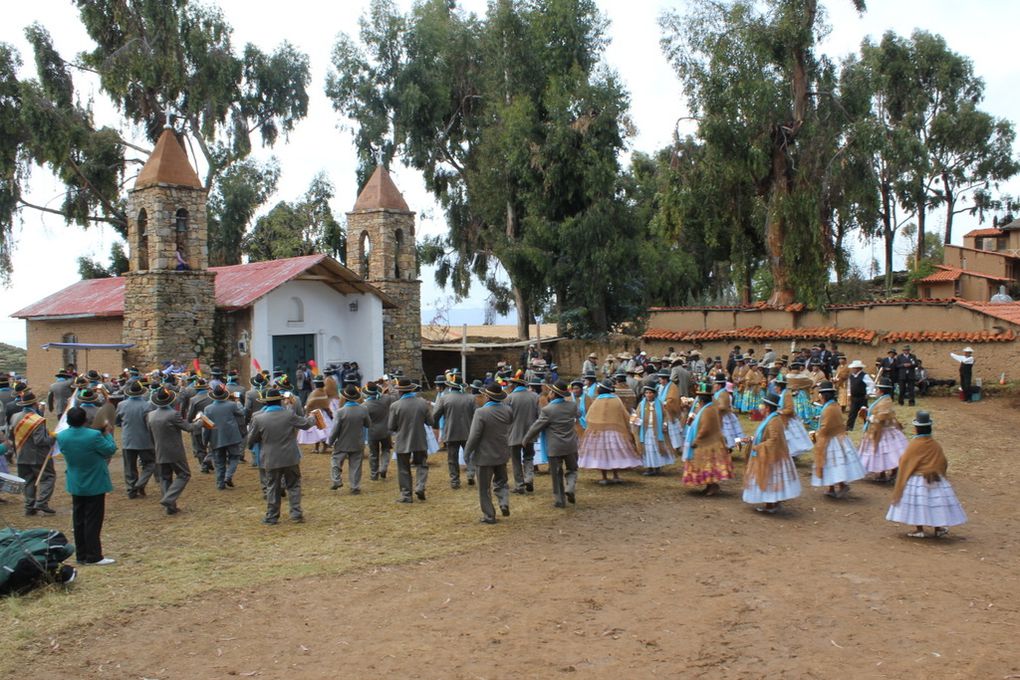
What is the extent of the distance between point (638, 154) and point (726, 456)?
40.9 meters

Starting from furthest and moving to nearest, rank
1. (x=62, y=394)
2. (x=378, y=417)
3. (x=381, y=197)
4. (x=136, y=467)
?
(x=381, y=197) < (x=62, y=394) < (x=378, y=417) < (x=136, y=467)

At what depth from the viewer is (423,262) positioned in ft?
133

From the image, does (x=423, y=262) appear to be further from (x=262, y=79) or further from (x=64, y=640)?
(x=64, y=640)

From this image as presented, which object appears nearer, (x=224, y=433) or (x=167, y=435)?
(x=167, y=435)

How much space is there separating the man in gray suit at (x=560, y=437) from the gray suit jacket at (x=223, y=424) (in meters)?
4.52

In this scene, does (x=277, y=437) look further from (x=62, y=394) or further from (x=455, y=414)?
Result: (x=62, y=394)

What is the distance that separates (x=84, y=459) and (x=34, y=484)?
3292 millimetres

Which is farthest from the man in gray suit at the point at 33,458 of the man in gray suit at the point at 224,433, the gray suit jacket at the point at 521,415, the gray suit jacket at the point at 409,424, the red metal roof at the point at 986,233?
the red metal roof at the point at 986,233

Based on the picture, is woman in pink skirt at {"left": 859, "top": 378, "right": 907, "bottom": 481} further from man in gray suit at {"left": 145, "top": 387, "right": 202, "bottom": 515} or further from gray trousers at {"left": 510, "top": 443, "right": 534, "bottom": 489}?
man in gray suit at {"left": 145, "top": 387, "right": 202, "bottom": 515}

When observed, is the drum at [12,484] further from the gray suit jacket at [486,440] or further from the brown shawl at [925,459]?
the brown shawl at [925,459]

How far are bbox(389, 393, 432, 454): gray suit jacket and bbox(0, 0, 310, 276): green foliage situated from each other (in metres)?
28.4

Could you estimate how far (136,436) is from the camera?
490 inches

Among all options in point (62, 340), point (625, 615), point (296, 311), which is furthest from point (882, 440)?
point (62, 340)

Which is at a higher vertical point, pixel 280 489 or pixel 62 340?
pixel 62 340
